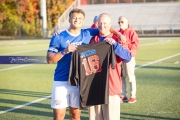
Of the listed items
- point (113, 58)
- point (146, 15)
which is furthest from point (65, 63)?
point (146, 15)

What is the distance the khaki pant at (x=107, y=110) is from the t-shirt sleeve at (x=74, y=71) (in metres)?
0.49

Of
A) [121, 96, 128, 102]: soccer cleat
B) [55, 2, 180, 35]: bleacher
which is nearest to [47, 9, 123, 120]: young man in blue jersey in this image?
[121, 96, 128, 102]: soccer cleat

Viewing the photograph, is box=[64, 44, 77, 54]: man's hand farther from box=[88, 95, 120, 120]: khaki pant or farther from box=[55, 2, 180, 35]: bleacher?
box=[55, 2, 180, 35]: bleacher

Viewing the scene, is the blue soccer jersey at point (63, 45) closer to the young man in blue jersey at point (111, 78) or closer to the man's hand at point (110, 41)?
the young man in blue jersey at point (111, 78)

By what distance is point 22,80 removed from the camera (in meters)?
13.4

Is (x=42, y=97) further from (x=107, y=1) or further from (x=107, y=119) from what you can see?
(x=107, y=1)

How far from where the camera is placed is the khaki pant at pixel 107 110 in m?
5.79

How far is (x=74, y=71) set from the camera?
18.7 feet

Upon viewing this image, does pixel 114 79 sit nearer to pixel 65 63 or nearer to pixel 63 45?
pixel 65 63

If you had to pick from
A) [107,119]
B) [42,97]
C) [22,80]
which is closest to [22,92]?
[42,97]

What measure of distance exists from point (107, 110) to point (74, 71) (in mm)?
709

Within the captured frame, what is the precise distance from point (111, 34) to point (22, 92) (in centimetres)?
585

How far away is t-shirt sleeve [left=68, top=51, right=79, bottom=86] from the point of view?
5.65m

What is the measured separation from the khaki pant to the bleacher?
41259 millimetres
